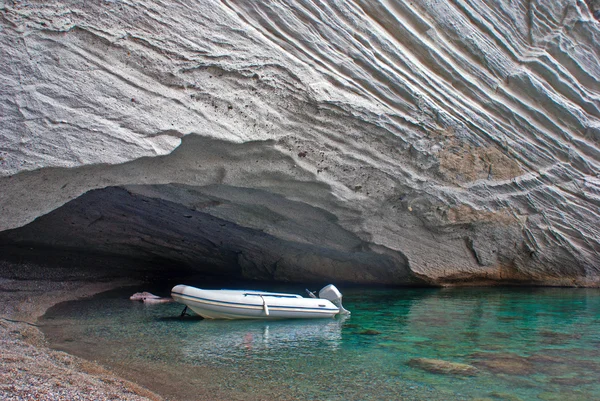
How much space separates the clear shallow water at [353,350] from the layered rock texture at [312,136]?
2.64 meters

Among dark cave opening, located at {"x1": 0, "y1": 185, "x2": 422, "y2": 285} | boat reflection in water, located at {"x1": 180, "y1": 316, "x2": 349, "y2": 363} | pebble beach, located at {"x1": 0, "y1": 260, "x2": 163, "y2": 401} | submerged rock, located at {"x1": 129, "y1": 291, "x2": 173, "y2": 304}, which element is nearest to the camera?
pebble beach, located at {"x1": 0, "y1": 260, "x2": 163, "y2": 401}

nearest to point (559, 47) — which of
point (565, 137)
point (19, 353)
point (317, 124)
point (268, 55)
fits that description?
point (565, 137)

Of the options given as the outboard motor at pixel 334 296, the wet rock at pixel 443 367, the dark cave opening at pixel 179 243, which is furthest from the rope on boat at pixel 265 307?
the wet rock at pixel 443 367

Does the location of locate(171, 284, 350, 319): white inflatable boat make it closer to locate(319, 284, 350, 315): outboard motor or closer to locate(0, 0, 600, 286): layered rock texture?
locate(319, 284, 350, 315): outboard motor

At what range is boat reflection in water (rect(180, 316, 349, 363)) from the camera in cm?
643

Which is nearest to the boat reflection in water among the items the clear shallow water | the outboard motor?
the clear shallow water

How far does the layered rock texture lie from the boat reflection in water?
2.96 meters

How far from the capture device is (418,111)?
36.9 ft

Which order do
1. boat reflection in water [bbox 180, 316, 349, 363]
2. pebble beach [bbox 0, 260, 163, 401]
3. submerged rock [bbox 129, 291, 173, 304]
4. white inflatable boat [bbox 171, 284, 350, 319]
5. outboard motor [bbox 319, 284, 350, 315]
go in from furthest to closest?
submerged rock [bbox 129, 291, 173, 304], outboard motor [bbox 319, 284, 350, 315], white inflatable boat [bbox 171, 284, 350, 319], boat reflection in water [bbox 180, 316, 349, 363], pebble beach [bbox 0, 260, 163, 401]

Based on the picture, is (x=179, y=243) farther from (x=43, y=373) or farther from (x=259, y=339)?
(x=43, y=373)

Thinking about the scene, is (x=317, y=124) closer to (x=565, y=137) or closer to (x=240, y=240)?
(x=240, y=240)

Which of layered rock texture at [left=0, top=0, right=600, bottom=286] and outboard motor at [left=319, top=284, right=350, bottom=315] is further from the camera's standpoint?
outboard motor at [left=319, top=284, right=350, bottom=315]

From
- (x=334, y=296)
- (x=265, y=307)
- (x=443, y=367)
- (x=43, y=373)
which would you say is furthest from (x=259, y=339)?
(x=43, y=373)

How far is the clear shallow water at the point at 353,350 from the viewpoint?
5.01 metres
